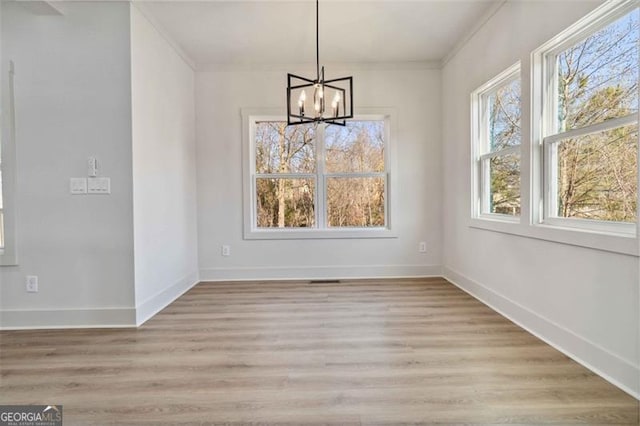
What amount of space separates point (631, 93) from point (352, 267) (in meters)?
3.11

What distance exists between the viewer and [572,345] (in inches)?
85.3

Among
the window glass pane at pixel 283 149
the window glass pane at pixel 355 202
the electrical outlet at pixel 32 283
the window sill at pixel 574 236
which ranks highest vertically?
the window glass pane at pixel 283 149

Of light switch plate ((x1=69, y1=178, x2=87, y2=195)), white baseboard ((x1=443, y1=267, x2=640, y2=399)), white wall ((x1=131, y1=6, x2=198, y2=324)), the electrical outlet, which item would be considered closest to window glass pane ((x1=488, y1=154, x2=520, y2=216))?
white baseboard ((x1=443, y1=267, x2=640, y2=399))

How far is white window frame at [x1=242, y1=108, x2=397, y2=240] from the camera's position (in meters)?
4.27

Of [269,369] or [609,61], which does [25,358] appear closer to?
[269,369]

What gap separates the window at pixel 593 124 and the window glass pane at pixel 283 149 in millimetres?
2627

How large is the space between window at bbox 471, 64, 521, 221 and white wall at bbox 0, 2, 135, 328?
10.9ft

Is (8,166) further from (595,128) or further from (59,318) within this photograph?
(595,128)

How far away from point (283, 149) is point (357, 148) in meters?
0.98

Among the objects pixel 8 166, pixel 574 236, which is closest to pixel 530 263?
pixel 574 236

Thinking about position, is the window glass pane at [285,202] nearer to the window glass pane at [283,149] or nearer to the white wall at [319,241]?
the window glass pane at [283,149]

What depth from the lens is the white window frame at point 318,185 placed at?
427 cm

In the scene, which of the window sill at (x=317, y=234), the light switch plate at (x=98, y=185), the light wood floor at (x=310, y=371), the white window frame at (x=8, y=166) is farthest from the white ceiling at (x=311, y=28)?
the light wood floor at (x=310, y=371)

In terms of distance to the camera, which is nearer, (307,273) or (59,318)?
(59,318)
